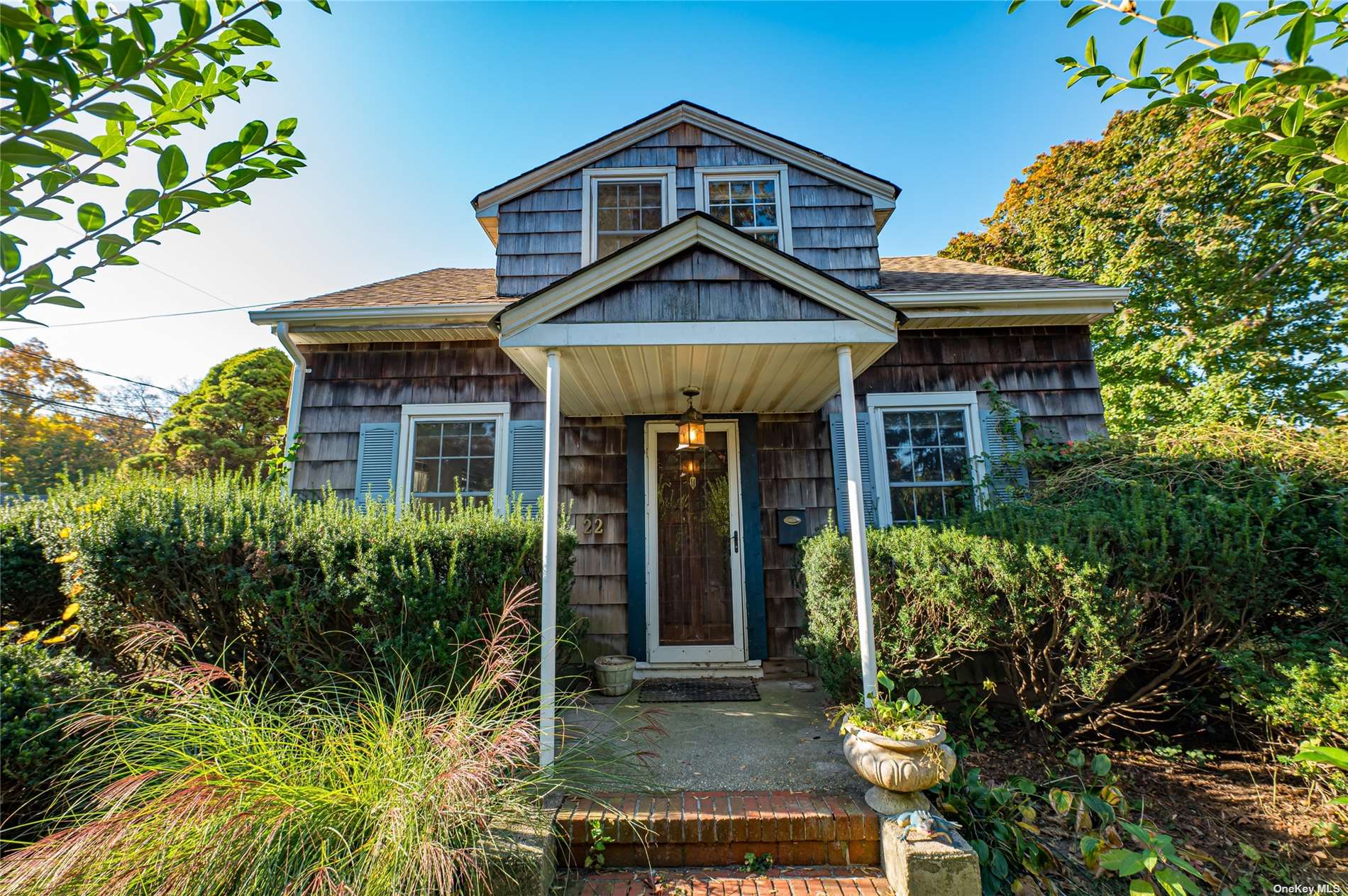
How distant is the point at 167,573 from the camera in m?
2.99

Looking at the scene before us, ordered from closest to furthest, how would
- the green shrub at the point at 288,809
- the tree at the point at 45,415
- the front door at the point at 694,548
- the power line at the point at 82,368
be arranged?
the green shrub at the point at 288,809 < the front door at the point at 694,548 < the tree at the point at 45,415 < the power line at the point at 82,368

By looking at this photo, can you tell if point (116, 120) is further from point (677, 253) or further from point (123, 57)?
point (677, 253)

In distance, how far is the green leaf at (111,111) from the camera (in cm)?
89

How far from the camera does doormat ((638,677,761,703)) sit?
4.07 metres

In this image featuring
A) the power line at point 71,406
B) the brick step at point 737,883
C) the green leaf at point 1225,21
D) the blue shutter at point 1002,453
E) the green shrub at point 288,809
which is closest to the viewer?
the green leaf at point 1225,21

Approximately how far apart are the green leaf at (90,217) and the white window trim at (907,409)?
16.0 feet

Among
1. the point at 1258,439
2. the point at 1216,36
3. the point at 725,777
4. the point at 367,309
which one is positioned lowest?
the point at 725,777

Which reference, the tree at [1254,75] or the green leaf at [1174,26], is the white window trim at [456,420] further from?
the green leaf at [1174,26]

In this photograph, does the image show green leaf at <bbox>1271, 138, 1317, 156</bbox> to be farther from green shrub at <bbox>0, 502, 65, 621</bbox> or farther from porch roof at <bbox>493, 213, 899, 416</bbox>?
green shrub at <bbox>0, 502, 65, 621</bbox>

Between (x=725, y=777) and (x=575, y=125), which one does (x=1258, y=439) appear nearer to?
(x=725, y=777)

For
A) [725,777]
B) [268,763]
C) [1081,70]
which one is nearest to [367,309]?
[268,763]

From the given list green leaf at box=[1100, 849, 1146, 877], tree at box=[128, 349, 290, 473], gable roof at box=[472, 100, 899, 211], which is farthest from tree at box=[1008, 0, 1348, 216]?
tree at box=[128, 349, 290, 473]

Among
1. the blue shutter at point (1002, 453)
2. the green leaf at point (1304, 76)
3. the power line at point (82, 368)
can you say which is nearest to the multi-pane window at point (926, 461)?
the blue shutter at point (1002, 453)

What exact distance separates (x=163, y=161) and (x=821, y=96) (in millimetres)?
6445
